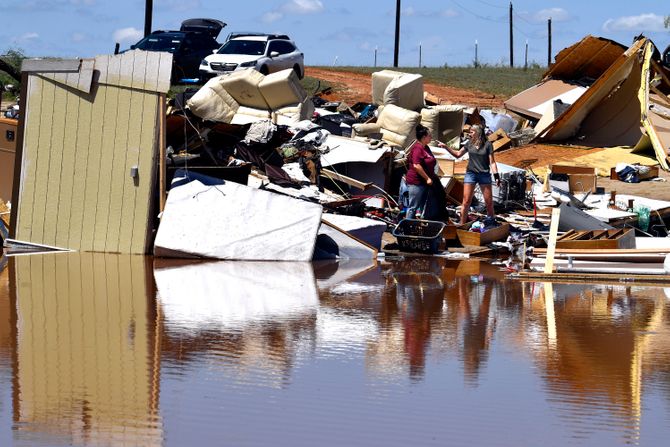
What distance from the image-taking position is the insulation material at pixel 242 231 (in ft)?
43.7

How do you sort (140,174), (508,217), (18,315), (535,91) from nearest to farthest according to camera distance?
(18,315) < (140,174) < (508,217) < (535,91)

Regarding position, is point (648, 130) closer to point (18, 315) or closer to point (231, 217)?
point (231, 217)

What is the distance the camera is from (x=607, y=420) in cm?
644

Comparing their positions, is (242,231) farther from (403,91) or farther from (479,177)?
(403,91)

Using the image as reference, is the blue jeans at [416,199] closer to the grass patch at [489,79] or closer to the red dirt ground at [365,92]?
the red dirt ground at [365,92]

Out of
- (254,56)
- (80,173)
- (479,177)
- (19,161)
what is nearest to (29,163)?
(19,161)

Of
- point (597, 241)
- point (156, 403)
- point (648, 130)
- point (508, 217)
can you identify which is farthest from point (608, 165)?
point (156, 403)

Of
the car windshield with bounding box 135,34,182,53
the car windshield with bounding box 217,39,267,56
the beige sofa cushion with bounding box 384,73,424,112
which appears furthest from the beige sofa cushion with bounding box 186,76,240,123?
the car windshield with bounding box 135,34,182,53

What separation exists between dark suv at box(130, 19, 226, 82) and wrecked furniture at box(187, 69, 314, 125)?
1223 centimetres

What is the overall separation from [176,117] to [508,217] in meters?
5.13

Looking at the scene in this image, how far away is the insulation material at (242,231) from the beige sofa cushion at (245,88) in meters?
7.52

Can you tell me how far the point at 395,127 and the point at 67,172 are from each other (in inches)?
321

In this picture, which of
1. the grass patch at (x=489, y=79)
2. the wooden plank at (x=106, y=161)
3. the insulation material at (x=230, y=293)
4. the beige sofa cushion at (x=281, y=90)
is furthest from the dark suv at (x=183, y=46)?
the insulation material at (x=230, y=293)

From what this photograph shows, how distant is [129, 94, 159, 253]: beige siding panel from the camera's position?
13.7 metres
